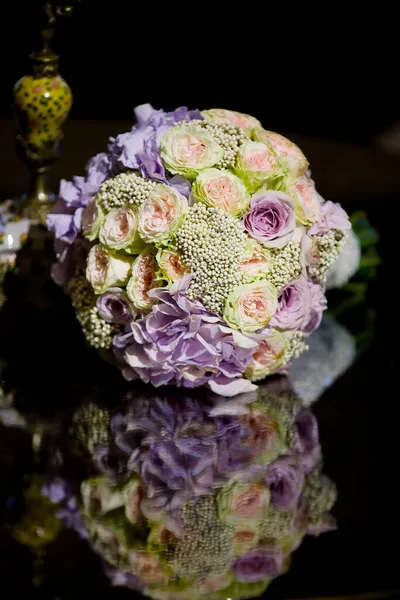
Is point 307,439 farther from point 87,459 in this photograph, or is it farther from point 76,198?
point 76,198

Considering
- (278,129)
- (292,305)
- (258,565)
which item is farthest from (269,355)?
(278,129)

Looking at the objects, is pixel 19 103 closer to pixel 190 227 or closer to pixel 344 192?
pixel 190 227

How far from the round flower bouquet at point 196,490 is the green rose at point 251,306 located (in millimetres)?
132

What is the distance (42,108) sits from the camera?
1483mm

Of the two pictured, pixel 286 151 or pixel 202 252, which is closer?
pixel 202 252

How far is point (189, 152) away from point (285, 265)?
0.59ft

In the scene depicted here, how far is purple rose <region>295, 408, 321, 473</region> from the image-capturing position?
3.82ft

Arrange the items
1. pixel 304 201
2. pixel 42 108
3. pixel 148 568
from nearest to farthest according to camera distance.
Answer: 1. pixel 148 568
2. pixel 304 201
3. pixel 42 108

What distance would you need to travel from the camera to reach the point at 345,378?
143cm

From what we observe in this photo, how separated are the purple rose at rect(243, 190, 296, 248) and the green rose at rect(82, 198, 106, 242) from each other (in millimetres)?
183

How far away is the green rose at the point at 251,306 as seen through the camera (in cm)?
119

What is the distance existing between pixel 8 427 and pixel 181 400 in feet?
0.74

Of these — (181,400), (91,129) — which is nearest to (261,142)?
(181,400)

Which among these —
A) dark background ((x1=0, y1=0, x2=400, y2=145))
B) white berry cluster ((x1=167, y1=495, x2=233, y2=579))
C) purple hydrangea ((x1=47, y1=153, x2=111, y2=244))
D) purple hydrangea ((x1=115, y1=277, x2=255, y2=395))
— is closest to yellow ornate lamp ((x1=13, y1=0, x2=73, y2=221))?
purple hydrangea ((x1=47, y1=153, x2=111, y2=244))
